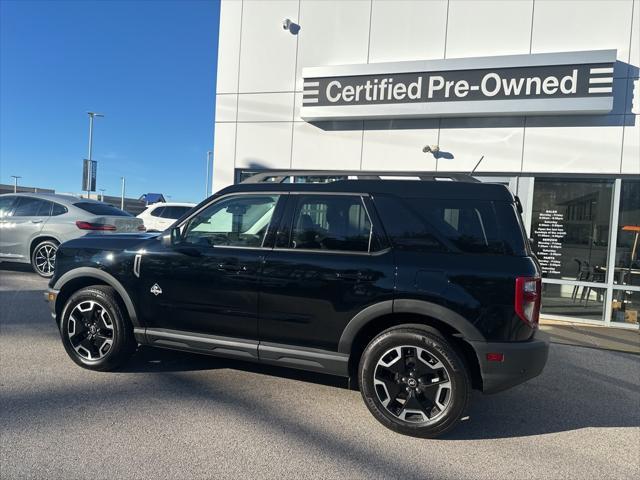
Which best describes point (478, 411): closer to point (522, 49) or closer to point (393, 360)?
point (393, 360)

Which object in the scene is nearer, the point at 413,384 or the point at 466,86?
the point at 413,384

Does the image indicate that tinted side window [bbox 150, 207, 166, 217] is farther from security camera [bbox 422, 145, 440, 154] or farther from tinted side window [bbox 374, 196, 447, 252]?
tinted side window [bbox 374, 196, 447, 252]

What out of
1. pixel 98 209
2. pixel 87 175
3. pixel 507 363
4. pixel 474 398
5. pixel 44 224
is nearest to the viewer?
pixel 507 363

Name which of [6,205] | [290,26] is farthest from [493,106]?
[6,205]

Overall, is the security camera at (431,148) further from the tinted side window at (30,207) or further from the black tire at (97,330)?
the tinted side window at (30,207)

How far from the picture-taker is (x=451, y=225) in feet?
11.1

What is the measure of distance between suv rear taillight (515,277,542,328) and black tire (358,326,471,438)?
55 cm

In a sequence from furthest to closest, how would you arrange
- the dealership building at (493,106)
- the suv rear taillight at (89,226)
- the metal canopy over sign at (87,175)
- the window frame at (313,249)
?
the metal canopy over sign at (87,175) → the suv rear taillight at (89,226) → the dealership building at (493,106) → the window frame at (313,249)

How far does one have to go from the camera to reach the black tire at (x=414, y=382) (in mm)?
3213

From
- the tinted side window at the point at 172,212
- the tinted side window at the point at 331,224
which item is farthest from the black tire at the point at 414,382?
the tinted side window at the point at 172,212

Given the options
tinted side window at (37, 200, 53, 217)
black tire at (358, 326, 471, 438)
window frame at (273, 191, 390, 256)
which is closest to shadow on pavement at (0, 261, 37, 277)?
tinted side window at (37, 200, 53, 217)

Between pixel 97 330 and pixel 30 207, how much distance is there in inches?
251

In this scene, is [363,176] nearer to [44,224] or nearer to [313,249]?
[313,249]

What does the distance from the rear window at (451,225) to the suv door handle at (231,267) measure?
1227 millimetres
